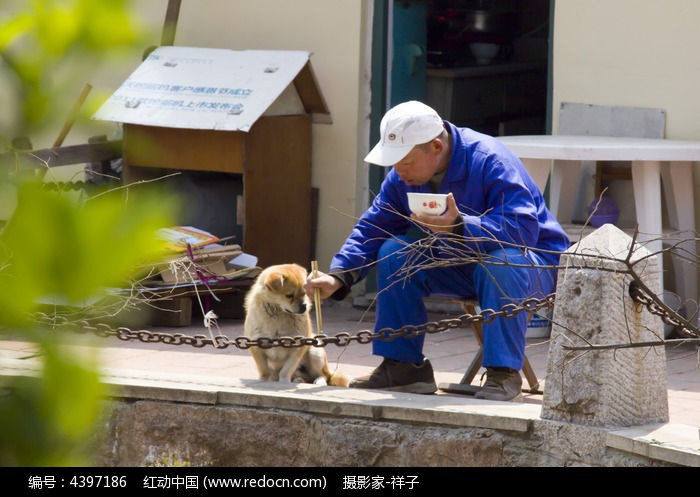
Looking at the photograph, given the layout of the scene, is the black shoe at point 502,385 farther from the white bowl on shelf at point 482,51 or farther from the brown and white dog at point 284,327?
the white bowl on shelf at point 482,51

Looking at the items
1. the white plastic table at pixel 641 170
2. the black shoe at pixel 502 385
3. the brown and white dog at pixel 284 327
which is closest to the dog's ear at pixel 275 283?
the brown and white dog at pixel 284 327

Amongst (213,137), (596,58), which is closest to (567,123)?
(596,58)

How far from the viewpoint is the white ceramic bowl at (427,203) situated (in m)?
4.51

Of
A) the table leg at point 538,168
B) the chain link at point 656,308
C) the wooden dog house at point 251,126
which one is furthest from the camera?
the wooden dog house at point 251,126

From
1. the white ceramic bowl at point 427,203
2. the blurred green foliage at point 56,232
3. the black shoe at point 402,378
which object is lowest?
the black shoe at point 402,378

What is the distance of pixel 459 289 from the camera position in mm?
4957

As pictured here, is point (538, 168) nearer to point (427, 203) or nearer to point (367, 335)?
point (427, 203)

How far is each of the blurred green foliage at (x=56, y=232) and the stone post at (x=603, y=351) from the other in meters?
3.27

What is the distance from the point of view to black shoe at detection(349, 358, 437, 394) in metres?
5.00

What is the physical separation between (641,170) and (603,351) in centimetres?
263

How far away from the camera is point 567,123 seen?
7.14 meters

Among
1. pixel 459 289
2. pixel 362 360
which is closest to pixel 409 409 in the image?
pixel 459 289
